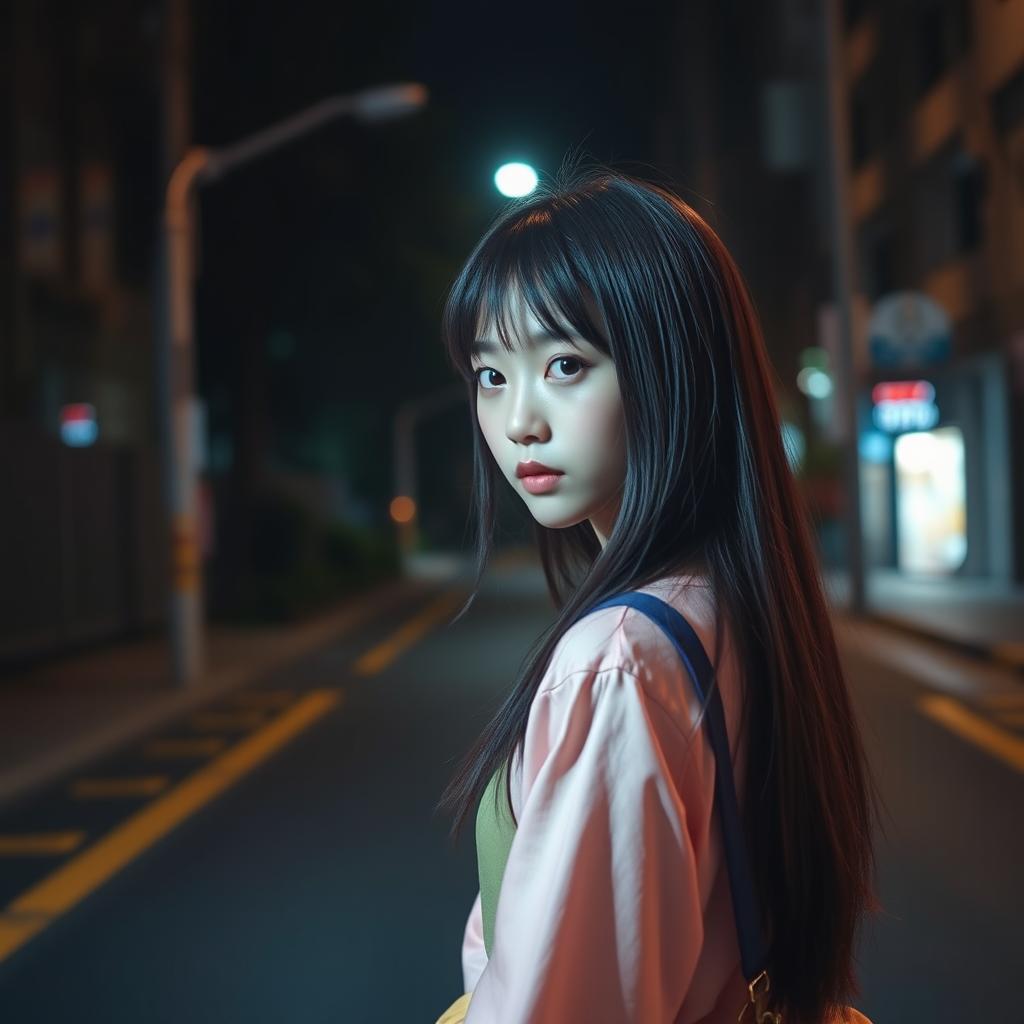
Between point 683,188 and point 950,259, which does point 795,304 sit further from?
point 683,188

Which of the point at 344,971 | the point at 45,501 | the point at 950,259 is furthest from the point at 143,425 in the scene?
the point at 344,971

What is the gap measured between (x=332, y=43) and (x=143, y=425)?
7.64 metres

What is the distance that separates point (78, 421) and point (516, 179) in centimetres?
1995

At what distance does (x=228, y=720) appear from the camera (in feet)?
31.8

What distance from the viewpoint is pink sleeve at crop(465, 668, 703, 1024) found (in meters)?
1.10

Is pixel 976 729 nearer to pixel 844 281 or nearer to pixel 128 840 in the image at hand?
pixel 128 840

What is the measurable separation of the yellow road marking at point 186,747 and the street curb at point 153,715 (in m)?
0.28

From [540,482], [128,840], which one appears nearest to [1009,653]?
[128,840]

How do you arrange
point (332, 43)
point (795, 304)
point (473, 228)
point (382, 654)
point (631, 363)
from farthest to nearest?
point (795, 304) < point (473, 228) < point (332, 43) < point (382, 654) < point (631, 363)

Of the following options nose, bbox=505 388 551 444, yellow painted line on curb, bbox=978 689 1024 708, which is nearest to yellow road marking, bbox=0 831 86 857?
nose, bbox=505 388 551 444

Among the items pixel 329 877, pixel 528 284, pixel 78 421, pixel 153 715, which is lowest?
pixel 153 715

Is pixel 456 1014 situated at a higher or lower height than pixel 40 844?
higher

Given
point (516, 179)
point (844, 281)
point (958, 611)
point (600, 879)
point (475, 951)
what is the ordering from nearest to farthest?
1. point (600, 879)
2. point (475, 951)
3. point (516, 179)
4. point (958, 611)
5. point (844, 281)

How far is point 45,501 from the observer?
14.5m
